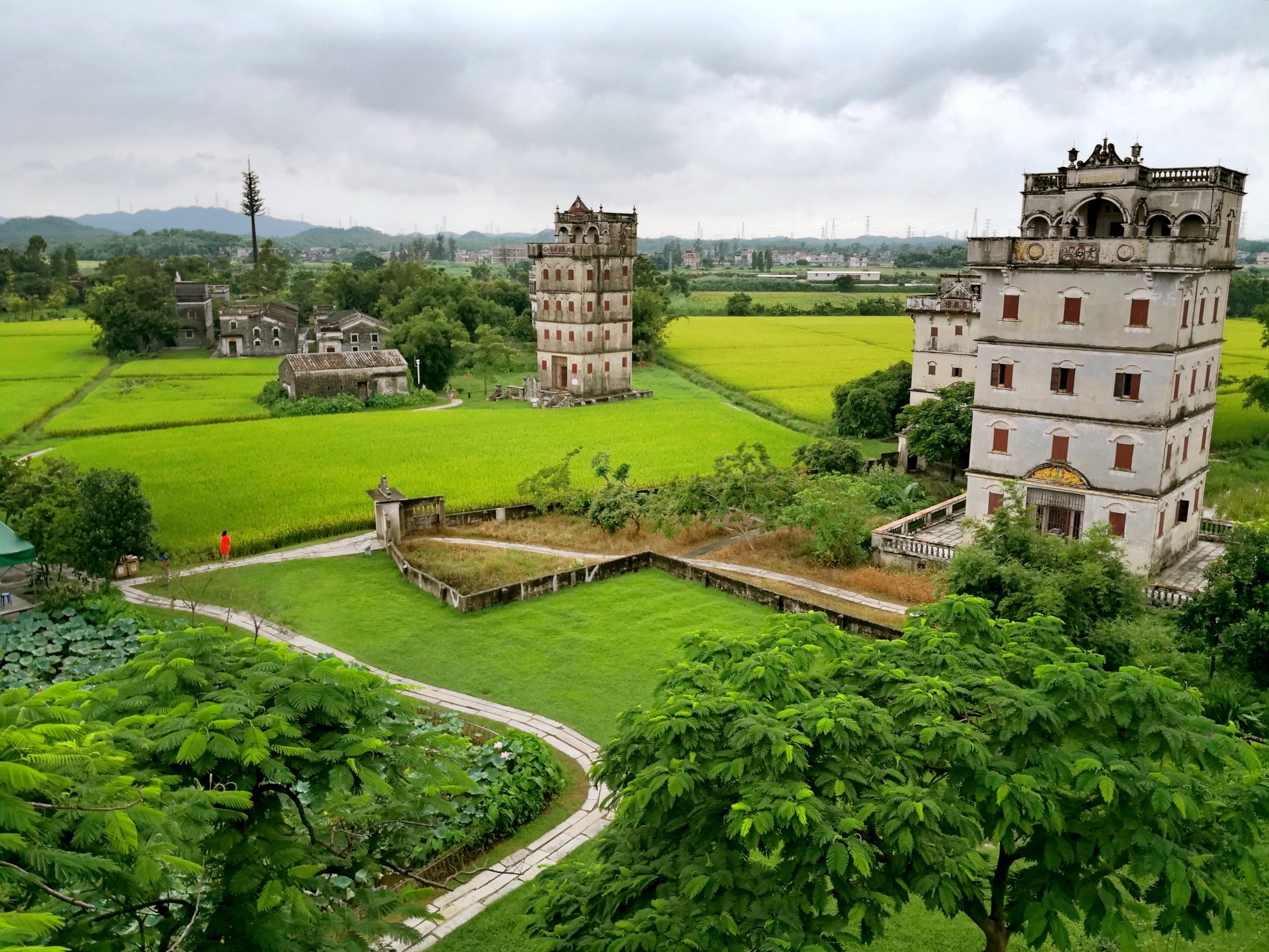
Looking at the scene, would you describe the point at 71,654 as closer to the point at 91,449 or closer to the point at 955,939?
the point at 955,939

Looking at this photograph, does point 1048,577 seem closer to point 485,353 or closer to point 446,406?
point 446,406

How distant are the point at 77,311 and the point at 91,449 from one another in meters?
83.1

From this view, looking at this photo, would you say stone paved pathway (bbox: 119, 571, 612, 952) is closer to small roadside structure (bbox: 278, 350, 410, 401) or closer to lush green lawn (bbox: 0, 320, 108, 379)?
small roadside structure (bbox: 278, 350, 410, 401)

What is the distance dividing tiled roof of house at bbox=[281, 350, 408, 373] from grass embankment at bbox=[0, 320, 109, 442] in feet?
46.6

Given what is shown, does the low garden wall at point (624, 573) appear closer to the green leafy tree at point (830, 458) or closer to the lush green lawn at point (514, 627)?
the lush green lawn at point (514, 627)

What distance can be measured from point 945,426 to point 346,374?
133 feet

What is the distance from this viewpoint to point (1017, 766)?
10.5 m

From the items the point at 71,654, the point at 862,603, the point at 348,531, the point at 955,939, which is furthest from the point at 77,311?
the point at 955,939

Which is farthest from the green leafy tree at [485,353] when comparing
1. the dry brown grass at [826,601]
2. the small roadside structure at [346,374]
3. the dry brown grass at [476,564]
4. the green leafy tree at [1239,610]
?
the green leafy tree at [1239,610]

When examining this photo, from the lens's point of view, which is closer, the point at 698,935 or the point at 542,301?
the point at 698,935

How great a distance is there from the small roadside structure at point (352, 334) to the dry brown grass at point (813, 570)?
5584 cm

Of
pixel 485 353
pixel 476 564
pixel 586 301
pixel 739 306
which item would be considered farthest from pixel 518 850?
pixel 739 306

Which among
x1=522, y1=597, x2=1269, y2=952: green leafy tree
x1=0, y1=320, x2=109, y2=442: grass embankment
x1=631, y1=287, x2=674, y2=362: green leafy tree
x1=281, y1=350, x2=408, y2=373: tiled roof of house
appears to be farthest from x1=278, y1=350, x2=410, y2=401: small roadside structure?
x1=522, y1=597, x2=1269, y2=952: green leafy tree

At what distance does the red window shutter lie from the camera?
28703mm
